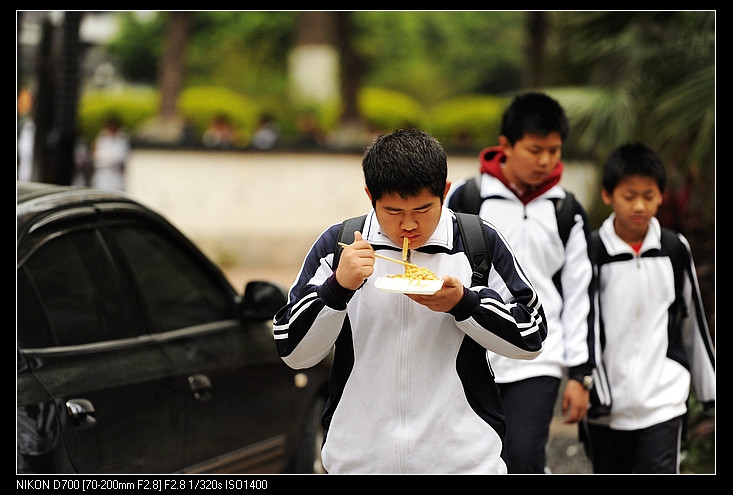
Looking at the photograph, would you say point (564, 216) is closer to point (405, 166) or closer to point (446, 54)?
point (405, 166)

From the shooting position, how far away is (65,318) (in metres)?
3.98

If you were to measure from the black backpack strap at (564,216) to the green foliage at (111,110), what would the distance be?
71.0 ft

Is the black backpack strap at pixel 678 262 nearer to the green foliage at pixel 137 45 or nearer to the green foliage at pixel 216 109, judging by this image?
the green foliage at pixel 216 109

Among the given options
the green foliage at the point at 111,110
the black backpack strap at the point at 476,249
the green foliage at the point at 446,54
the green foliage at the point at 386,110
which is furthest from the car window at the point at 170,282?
the green foliage at the point at 446,54

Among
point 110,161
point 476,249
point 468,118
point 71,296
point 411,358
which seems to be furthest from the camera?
point 468,118

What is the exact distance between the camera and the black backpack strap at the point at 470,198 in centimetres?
432

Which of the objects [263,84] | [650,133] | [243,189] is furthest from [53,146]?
[263,84]

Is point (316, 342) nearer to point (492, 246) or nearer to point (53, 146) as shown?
point (492, 246)

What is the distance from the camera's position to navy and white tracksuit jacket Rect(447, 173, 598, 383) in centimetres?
421

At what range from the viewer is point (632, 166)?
176 inches

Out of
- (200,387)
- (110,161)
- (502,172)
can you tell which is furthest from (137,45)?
(502,172)

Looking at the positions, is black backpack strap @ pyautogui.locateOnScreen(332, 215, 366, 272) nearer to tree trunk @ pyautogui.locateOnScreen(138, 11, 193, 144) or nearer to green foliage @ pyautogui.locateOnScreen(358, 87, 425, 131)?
tree trunk @ pyautogui.locateOnScreen(138, 11, 193, 144)

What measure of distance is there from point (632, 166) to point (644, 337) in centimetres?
71

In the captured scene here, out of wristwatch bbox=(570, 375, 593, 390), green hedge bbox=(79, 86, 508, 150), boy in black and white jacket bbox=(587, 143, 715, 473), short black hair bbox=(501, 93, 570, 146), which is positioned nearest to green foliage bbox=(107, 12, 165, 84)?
green hedge bbox=(79, 86, 508, 150)
